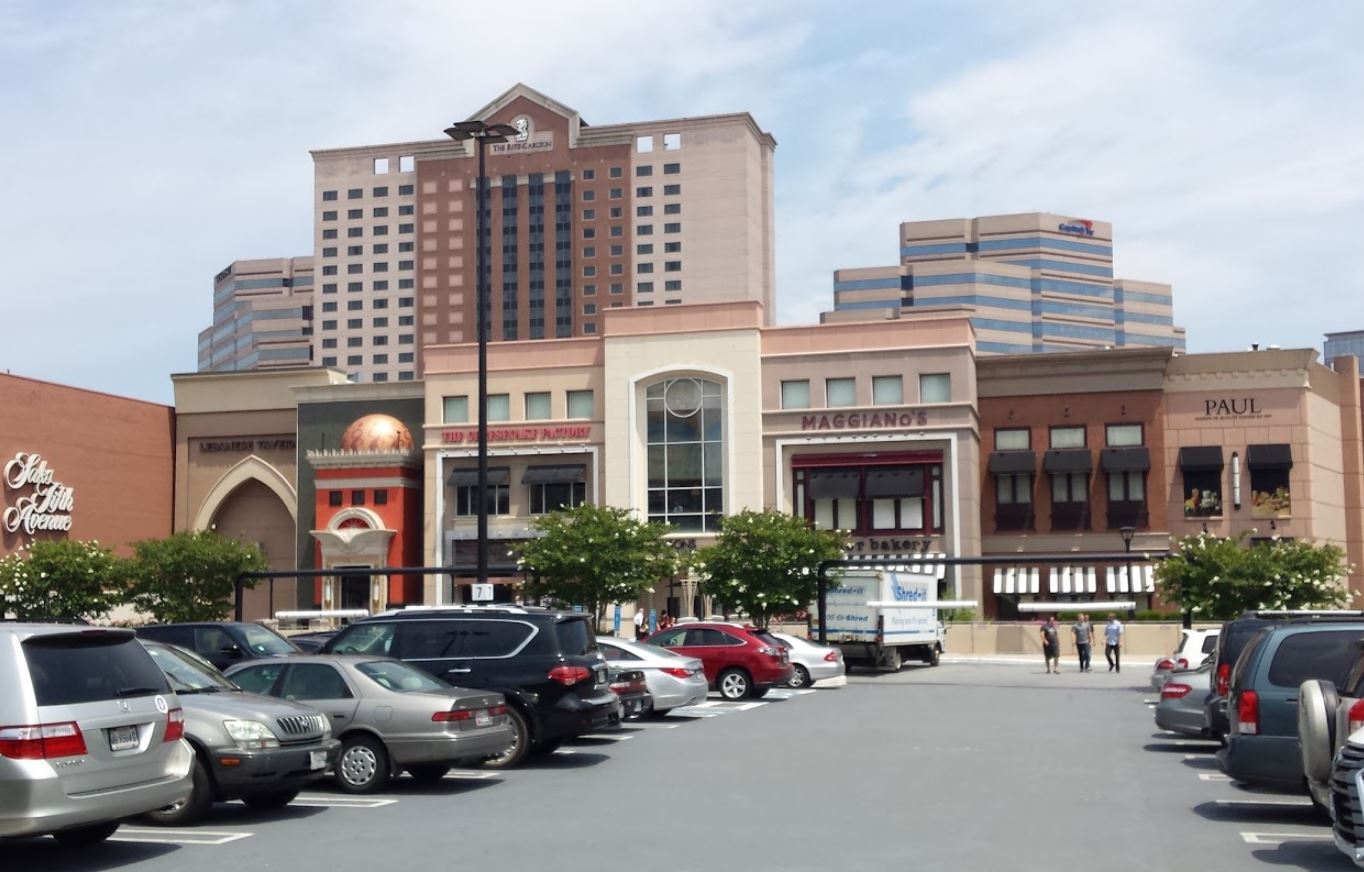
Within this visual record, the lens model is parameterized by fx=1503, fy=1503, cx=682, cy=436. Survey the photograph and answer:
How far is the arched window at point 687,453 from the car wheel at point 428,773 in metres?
47.7

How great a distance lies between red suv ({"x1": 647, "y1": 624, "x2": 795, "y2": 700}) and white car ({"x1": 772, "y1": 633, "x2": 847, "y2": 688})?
339 cm

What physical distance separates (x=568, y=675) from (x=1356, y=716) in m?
9.78

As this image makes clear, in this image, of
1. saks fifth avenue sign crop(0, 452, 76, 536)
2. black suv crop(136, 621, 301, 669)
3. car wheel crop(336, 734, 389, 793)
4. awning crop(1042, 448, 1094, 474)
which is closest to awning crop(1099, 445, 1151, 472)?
awning crop(1042, 448, 1094, 474)

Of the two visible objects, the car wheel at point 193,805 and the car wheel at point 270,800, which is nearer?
the car wheel at point 193,805

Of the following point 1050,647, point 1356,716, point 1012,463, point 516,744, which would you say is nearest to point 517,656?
point 516,744

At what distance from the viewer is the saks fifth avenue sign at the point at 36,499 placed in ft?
215

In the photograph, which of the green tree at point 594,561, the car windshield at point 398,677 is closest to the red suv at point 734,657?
the car windshield at point 398,677

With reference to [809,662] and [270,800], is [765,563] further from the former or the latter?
[270,800]

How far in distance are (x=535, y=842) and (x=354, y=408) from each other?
61.0 m

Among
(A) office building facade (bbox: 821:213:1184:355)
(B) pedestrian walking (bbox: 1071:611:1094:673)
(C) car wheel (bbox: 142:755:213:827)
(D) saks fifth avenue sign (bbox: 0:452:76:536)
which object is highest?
(A) office building facade (bbox: 821:213:1184:355)

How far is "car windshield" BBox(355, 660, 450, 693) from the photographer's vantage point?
16.1 m

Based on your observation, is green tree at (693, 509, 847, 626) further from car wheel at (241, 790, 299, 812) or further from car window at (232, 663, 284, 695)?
car wheel at (241, 790, 299, 812)

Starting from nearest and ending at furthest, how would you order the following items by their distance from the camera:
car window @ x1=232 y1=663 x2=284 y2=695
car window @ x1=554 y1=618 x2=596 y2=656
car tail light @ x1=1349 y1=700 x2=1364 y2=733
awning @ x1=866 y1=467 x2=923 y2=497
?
car tail light @ x1=1349 y1=700 x2=1364 y2=733
car window @ x1=232 y1=663 x2=284 y2=695
car window @ x1=554 y1=618 x2=596 y2=656
awning @ x1=866 y1=467 x2=923 y2=497

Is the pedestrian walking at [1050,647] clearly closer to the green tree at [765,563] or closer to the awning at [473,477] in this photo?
the green tree at [765,563]
